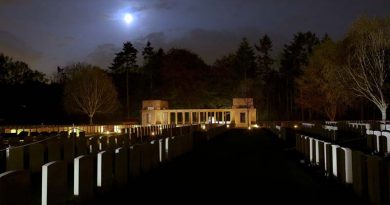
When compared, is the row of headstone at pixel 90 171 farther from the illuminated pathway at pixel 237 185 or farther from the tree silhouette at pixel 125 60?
the tree silhouette at pixel 125 60

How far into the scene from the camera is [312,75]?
59000 millimetres

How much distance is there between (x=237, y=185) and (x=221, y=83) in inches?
2353

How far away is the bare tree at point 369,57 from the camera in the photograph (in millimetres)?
36406

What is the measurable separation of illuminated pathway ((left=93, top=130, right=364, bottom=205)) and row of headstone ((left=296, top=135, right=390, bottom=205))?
0.25 meters

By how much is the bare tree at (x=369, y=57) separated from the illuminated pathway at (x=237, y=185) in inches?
1052

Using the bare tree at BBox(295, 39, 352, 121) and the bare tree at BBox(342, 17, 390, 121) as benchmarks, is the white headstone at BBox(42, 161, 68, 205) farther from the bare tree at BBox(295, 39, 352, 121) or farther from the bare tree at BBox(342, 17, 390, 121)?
the bare tree at BBox(295, 39, 352, 121)

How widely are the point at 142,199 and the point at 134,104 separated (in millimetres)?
63062

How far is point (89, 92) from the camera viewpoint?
56.5 metres

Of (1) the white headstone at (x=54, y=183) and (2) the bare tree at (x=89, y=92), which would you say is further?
(2) the bare tree at (x=89, y=92)

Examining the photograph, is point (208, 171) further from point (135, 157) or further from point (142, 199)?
point (142, 199)

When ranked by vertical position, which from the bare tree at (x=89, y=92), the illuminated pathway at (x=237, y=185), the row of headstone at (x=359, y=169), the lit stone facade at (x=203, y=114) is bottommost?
the illuminated pathway at (x=237, y=185)

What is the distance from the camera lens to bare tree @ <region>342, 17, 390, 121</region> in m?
36.4

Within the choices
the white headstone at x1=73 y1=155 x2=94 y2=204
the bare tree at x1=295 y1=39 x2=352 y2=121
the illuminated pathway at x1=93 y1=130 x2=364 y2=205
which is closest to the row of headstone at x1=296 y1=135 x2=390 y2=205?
the illuminated pathway at x1=93 y1=130 x2=364 y2=205

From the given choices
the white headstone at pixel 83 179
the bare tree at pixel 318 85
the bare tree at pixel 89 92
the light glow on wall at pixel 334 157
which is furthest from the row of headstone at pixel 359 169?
the bare tree at pixel 89 92
